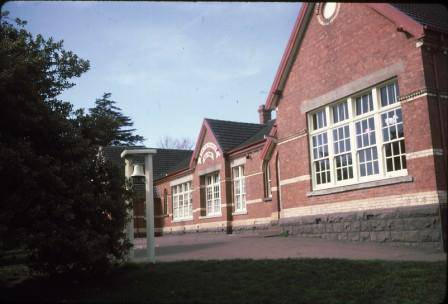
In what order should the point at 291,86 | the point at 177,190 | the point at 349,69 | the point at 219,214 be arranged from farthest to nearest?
the point at 177,190
the point at 219,214
the point at 291,86
the point at 349,69

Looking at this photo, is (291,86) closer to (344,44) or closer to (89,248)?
(344,44)

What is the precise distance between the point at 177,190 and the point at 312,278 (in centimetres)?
2600

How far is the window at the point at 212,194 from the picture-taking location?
2837 cm

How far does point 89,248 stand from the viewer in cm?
837

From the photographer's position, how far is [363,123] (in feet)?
49.6

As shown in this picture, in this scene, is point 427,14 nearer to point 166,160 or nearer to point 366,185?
point 366,185

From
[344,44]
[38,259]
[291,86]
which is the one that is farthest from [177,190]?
[38,259]

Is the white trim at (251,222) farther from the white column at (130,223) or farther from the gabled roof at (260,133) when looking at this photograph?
the white column at (130,223)

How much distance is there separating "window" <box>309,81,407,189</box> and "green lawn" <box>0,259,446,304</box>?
5391 millimetres

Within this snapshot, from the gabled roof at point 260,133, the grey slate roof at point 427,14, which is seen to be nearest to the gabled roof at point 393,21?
the grey slate roof at point 427,14

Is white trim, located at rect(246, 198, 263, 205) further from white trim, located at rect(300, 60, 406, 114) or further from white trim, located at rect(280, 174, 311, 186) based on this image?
white trim, located at rect(300, 60, 406, 114)

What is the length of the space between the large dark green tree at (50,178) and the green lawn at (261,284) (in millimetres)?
596

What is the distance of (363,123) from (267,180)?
363 inches

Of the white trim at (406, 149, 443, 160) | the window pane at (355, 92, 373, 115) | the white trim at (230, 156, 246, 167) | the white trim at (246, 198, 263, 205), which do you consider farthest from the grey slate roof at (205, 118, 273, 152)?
the white trim at (406, 149, 443, 160)
